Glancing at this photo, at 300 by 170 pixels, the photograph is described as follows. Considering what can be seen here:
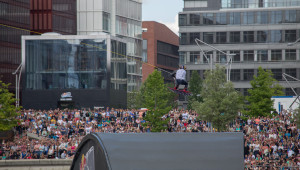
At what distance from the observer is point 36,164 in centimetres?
3650

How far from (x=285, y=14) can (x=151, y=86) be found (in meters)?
48.7

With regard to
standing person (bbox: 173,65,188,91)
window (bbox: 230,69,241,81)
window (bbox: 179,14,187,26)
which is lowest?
standing person (bbox: 173,65,188,91)

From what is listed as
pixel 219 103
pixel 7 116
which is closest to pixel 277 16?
pixel 219 103

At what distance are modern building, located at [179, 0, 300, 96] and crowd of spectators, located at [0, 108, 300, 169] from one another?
168ft

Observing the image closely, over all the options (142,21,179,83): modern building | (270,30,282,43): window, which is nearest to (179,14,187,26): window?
(270,30,282,43): window

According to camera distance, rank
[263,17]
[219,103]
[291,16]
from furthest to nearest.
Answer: [263,17]
[291,16]
[219,103]

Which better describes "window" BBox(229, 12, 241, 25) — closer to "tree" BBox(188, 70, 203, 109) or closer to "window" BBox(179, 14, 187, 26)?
"window" BBox(179, 14, 187, 26)

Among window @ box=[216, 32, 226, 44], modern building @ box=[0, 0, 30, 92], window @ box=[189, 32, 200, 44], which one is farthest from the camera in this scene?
window @ box=[189, 32, 200, 44]

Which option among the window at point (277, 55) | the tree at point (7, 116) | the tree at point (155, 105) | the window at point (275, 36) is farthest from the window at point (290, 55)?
the tree at point (7, 116)

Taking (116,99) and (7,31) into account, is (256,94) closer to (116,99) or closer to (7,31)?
(116,99)

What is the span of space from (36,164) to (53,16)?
73.0 meters

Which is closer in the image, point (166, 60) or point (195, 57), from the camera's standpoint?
point (195, 57)

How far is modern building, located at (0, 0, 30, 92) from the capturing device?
9306 centimetres

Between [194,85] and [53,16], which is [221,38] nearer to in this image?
[194,85]
